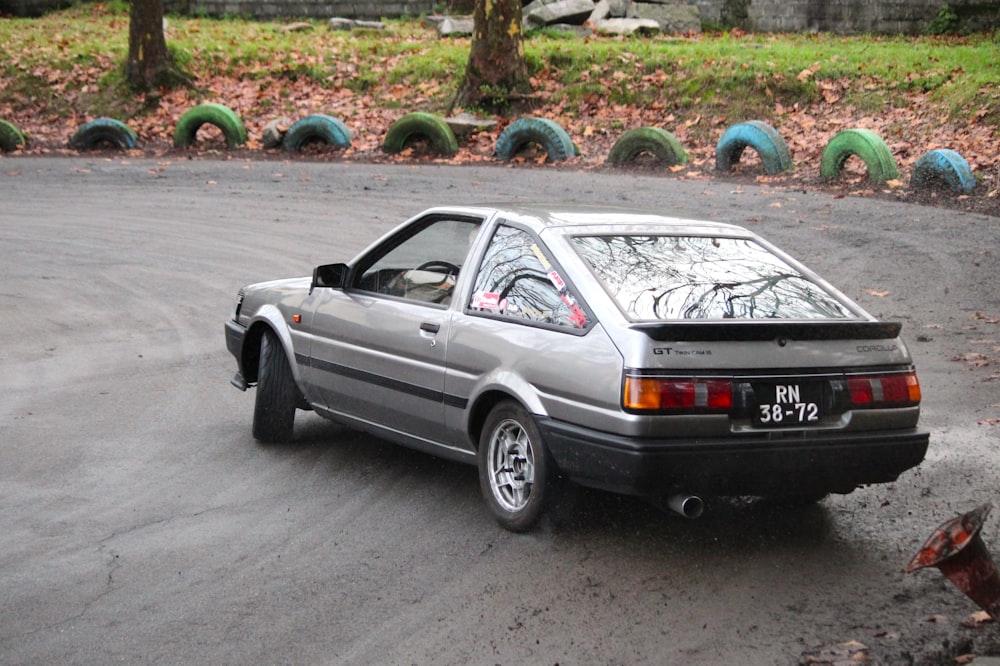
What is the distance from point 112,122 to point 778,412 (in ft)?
59.5

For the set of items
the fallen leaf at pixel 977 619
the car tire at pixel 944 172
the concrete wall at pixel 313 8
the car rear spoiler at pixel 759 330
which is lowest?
the fallen leaf at pixel 977 619

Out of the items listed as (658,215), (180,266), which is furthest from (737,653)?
(180,266)

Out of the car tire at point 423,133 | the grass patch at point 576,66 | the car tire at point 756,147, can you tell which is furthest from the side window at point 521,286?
the car tire at point 423,133

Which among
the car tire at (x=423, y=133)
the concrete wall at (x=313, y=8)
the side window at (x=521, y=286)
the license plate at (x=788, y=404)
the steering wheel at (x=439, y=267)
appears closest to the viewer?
the license plate at (x=788, y=404)

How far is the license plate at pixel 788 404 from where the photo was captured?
5121mm

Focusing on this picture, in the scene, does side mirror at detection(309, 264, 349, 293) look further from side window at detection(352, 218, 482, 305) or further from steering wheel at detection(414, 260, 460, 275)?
steering wheel at detection(414, 260, 460, 275)

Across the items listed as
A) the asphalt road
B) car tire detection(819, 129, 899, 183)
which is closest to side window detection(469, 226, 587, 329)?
the asphalt road

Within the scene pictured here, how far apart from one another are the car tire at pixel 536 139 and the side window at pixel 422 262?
12.3 meters

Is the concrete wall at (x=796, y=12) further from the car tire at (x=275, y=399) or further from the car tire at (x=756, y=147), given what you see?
the car tire at (x=275, y=399)

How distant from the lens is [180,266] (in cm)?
1288

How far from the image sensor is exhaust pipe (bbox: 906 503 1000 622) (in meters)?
4.23

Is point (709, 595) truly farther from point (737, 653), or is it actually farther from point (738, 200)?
point (738, 200)

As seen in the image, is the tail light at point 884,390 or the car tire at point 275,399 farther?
the car tire at point 275,399

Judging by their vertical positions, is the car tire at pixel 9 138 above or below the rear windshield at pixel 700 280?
below
